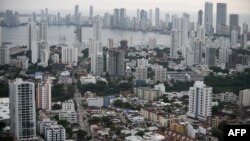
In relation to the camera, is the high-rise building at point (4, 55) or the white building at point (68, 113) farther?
the high-rise building at point (4, 55)

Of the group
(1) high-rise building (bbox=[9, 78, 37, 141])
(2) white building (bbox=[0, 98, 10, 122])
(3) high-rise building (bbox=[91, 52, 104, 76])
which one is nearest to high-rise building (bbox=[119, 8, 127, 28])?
(3) high-rise building (bbox=[91, 52, 104, 76])

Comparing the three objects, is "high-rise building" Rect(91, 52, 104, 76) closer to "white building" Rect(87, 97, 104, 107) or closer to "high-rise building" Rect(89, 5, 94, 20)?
"high-rise building" Rect(89, 5, 94, 20)

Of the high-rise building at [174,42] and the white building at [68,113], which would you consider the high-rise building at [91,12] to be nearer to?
the high-rise building at [174,42]

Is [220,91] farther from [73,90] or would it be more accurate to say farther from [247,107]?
[73,90]

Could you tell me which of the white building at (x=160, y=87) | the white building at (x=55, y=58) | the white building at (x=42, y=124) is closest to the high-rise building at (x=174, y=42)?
the white building at (x=160, y=87)

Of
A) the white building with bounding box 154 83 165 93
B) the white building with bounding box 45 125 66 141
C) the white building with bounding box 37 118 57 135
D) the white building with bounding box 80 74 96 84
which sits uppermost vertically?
the white building with bounding box 80 74 96 84

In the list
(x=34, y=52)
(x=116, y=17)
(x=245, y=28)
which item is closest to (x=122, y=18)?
(x=116, y=17)

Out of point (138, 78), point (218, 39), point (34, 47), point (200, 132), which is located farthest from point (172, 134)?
point (218, 39)
